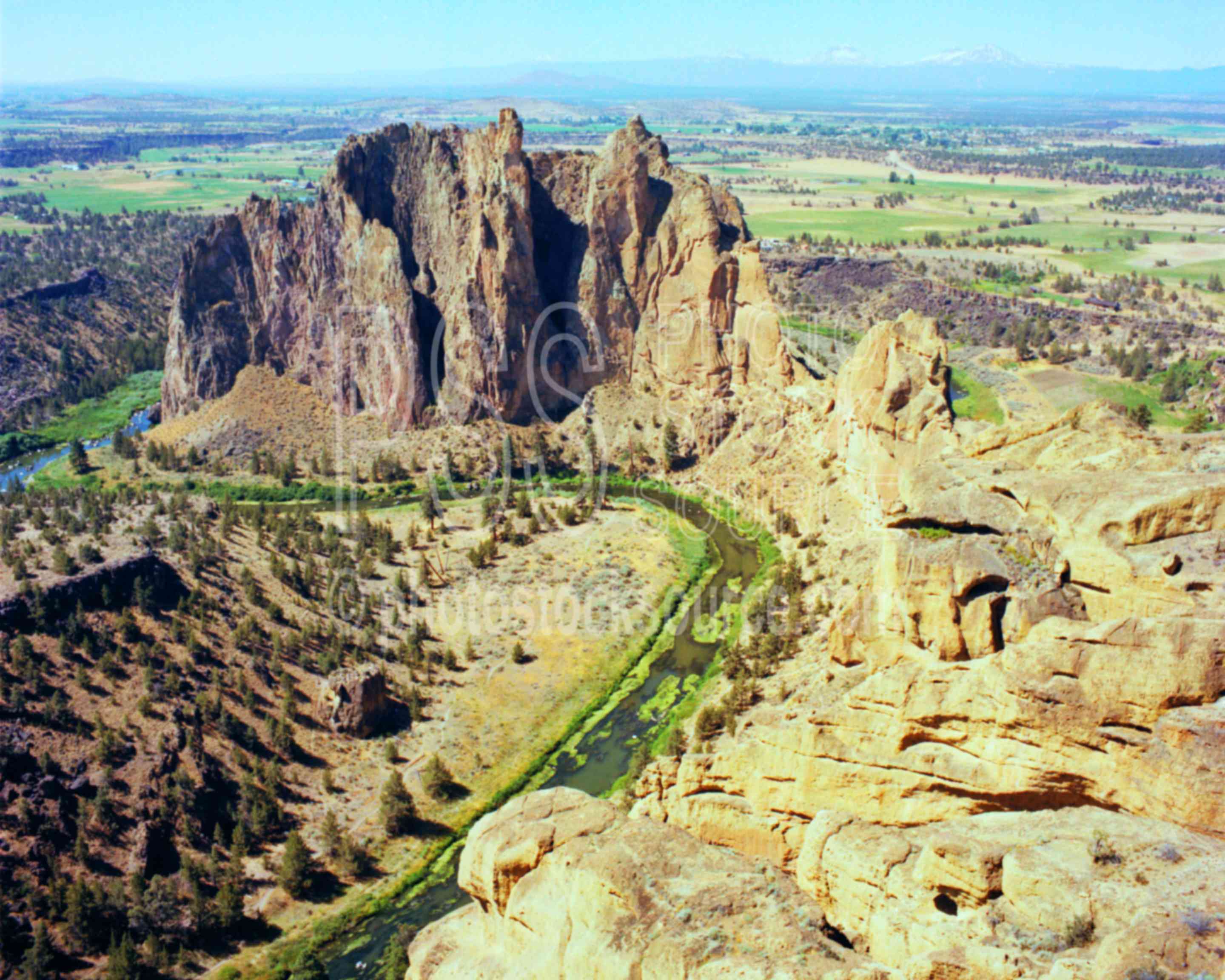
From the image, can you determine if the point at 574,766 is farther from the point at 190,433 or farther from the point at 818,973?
the point at 190,433

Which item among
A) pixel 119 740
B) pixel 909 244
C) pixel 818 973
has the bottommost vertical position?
pixel 119 740

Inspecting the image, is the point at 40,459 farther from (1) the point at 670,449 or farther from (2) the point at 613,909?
(2) the point at 613,909

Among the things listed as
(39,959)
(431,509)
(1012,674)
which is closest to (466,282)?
(431,509)

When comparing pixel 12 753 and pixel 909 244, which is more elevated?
pixel 909 244

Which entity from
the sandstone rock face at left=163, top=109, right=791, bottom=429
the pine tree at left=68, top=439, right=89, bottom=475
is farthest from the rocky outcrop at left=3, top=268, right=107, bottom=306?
the sandstone rock face at left=163, top=109, right=791, bottom=429

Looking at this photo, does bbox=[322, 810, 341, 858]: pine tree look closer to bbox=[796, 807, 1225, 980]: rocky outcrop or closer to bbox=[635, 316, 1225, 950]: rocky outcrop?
bbox=[635, 316, 1225, 950]: rocky outcrop

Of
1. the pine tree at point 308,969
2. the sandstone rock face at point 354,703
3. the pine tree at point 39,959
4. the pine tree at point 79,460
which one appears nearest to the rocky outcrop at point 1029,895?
the pine tree at point 308,969

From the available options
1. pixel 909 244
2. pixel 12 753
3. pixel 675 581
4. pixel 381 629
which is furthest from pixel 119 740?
pixel 909 244
